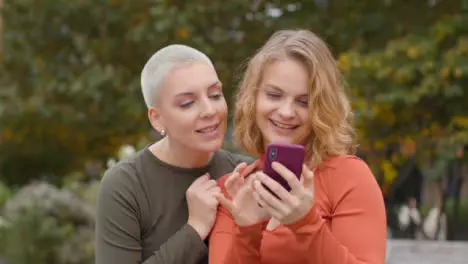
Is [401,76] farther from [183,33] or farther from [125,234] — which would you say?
[125,234]

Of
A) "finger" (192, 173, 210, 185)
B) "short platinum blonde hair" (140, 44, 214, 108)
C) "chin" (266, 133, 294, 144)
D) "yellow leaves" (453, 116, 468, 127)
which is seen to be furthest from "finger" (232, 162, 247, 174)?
Answer: "yellow leaves" (453, 116, 468, 127)

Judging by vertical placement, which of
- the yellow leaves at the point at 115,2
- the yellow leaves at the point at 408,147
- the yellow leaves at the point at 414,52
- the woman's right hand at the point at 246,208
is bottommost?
the yellow leaves at the point at 408,147

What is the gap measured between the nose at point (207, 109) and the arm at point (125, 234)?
0.38 meters

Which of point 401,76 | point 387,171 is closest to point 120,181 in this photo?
point 401,76

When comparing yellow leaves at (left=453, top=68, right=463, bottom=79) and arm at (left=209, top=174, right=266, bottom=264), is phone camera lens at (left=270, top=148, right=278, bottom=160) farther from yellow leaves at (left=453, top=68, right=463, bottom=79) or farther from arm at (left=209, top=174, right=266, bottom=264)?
yellow leaves at (left=453, top=68, right=463, bottom=79)

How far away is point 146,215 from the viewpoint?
9.07ft

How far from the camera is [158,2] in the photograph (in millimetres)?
9742

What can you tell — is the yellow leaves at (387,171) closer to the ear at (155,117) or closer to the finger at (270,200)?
the ear at (155,117)

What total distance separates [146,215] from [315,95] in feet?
2.59

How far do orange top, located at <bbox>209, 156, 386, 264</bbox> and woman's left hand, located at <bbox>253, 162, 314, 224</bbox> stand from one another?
0.04 metres

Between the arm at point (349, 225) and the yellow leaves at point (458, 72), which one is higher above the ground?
the yellow leaves at point (458, 72)

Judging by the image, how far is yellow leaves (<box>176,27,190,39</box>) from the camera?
945 centimetres

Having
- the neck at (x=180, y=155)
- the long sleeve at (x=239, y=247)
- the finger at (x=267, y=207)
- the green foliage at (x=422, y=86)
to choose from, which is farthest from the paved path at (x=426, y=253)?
the finger at (x=267, y=207)

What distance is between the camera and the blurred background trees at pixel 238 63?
8.83 metres
